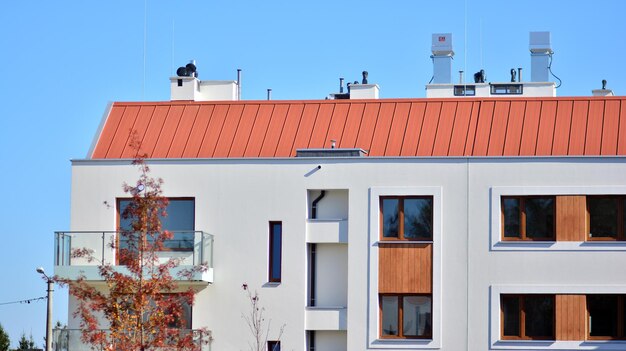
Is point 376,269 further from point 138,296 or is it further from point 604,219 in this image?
point 138,296

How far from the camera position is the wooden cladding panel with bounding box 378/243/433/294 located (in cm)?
4572

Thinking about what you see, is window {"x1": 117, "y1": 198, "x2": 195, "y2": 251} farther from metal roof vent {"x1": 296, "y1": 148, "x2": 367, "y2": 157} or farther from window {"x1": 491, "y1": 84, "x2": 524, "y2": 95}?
window {"x1": 491, "y1": 84, "x2": 524, "y2": 95}

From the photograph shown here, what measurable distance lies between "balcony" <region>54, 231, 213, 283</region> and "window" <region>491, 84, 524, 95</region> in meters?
15.5

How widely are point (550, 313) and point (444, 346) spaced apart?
316cm

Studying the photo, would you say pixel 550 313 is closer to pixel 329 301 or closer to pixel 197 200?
pixel 329 301

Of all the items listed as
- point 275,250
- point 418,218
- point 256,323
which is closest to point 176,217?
point 275,250

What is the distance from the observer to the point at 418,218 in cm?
4622

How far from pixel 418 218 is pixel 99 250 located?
30.6ft

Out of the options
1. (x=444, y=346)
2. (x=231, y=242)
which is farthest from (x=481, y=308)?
(x=231, y=242)

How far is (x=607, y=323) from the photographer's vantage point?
44.7m

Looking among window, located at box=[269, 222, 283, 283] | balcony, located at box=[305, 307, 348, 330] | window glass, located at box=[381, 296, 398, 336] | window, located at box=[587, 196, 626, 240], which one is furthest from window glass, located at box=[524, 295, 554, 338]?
window, located at box=[269, 222, 283, 283]

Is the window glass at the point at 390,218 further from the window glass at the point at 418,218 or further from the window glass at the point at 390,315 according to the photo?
the window glass at the point at 390,315

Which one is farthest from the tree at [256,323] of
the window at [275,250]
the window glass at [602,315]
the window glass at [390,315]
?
the window glass at [602,315]

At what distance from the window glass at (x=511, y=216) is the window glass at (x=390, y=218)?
312 centimetres
